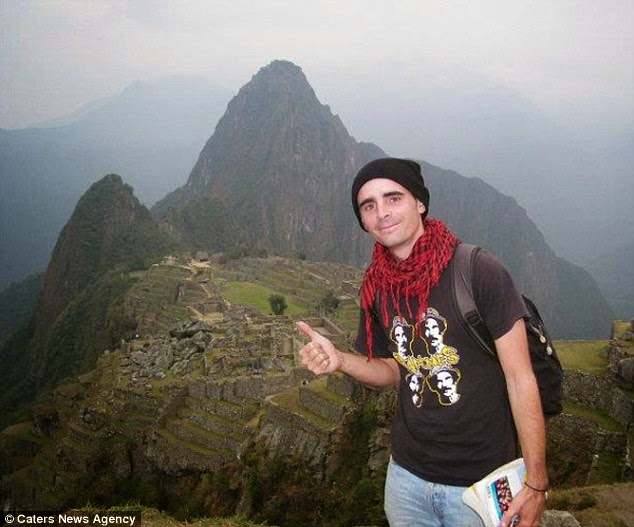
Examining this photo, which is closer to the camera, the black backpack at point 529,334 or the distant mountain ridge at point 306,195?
the black backpack at point 529,334

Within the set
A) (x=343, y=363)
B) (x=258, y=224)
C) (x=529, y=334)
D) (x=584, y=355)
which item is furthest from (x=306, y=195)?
(x=529, y=334)

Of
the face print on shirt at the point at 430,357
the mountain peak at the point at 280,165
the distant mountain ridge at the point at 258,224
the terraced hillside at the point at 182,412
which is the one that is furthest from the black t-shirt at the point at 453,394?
the mountain peak at the point at 280,165

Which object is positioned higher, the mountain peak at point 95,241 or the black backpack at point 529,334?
the black backpack at point 529,334

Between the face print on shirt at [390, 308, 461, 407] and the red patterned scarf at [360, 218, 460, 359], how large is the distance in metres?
0.08

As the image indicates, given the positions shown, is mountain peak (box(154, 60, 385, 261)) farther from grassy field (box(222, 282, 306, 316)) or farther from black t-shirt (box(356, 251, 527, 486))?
black t-shirt (box(356, 251, 527, 486))

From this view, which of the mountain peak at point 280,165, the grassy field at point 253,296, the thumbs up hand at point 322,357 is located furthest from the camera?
the mountain peak at point 280,165

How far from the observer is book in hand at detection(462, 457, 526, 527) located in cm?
257

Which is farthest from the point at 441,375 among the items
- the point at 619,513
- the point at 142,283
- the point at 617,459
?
the point at 142,283

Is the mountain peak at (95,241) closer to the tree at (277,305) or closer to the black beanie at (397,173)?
the tree at (277,305)

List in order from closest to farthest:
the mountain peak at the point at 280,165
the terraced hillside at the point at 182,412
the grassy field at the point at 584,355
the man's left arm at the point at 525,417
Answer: the man's left arm at the point at 525,417
the grassy field at the point at 584,355
the terraced hillside at the point at 182,412
the mountain peak at the point at 280,165

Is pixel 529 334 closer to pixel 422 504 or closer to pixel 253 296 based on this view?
pixel 422 504

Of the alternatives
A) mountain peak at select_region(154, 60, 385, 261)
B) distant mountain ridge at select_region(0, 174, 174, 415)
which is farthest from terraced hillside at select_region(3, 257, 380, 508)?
mountain peak at select_region(154, 60, 385, 261)

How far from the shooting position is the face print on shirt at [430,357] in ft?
8.90

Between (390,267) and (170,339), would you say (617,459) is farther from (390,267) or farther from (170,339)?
(170,339)
